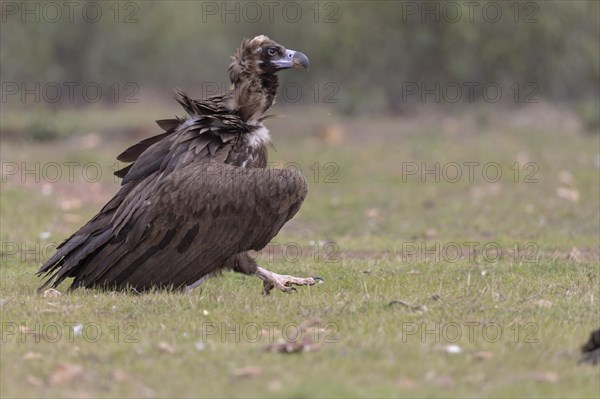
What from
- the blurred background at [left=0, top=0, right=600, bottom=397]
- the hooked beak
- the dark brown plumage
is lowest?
the blurred background at [left=0, top=0, right=600, bottom=397]

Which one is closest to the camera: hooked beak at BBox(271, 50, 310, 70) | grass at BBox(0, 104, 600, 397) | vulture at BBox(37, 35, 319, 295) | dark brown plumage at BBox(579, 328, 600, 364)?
grass at BBox(0, 104, 600, 397)

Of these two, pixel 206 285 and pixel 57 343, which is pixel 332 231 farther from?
pixel 57 343

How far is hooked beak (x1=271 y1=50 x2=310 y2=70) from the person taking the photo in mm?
9438

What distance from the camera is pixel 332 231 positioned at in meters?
14.4

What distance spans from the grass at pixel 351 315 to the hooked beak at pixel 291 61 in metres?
1.92

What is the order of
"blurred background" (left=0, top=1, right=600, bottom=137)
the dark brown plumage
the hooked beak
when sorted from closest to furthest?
the dark brown plumage < the hooked beak < "blurred background" (left=0, top=1, right=600, bottom=137)

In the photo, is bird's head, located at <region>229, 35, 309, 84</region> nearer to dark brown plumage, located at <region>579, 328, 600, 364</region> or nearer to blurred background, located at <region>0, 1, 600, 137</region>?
dark brown plumage, located at <region>579, 328, 600, 364</region>

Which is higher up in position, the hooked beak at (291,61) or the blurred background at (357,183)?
the hooked beak at (291,61)

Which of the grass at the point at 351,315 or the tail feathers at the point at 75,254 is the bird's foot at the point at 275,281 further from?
the tail feathers at the point at 75,254

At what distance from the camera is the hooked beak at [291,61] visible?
944 centimetres

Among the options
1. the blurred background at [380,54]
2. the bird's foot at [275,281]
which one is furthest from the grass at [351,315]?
the blurred background at [380,54]

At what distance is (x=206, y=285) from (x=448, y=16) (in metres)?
18.1

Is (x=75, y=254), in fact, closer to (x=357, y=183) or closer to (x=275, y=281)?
(x=275, y=281)

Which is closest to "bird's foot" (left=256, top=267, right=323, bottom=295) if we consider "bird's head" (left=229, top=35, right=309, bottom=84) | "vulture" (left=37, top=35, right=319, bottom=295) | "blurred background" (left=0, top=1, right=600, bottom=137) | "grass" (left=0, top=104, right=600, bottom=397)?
"vulture" (left=37, top=35, right=319, bottom=295)
